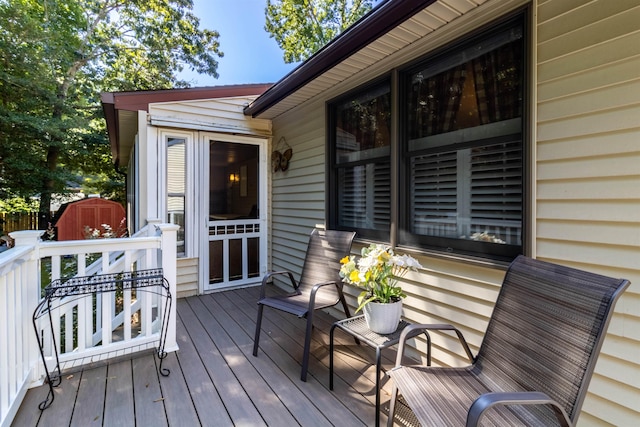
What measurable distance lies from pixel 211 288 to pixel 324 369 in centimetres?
244

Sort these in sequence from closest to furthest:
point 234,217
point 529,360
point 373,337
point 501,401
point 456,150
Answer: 1. point 501,401
2. point 529,360
3. point 373,337
4. point 456,150
5. point 234,217

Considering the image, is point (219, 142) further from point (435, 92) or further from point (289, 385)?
point (289, 385)

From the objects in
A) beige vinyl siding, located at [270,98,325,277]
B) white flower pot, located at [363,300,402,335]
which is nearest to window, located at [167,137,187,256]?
beige vinyl siding, located at [270,98,325,277]

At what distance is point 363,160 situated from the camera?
10.2ft

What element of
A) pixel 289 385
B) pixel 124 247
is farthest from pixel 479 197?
pixel 124 247

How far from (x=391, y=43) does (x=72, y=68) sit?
42.4 ft

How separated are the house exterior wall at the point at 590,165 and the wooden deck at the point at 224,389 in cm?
93

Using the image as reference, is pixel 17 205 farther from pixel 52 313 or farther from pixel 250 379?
pixel 250 379

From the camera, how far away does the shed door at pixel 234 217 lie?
4234mm

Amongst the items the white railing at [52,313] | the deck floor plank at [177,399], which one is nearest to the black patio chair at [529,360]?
the deck floor plank at [177,399]

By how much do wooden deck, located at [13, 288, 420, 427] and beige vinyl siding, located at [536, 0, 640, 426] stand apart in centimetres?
125

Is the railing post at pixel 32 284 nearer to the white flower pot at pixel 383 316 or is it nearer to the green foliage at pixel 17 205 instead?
the white flower pot at pixel 383 316

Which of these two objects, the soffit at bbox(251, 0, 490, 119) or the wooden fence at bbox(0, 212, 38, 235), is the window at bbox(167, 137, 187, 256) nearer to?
the soffit at bbox(251, 0, 490, 119)

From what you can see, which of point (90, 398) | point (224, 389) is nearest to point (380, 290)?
point (224, 389)
